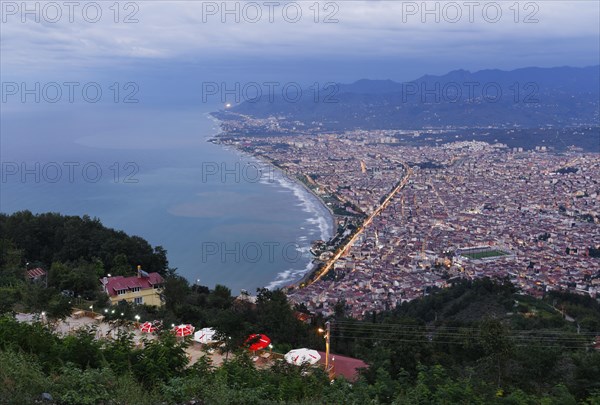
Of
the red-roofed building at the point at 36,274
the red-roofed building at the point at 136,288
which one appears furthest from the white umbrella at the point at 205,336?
the red-roofed building at the point at 36,274

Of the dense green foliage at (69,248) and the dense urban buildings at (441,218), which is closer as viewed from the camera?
the dense green foliage at (69,248)

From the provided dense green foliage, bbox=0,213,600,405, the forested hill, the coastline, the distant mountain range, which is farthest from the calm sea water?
the distant mountain range

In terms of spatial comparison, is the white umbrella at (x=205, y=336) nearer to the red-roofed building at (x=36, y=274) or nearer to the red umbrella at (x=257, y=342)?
the red umbrella at (x=257, y=342)

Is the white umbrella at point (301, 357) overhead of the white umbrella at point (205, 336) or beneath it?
beneath

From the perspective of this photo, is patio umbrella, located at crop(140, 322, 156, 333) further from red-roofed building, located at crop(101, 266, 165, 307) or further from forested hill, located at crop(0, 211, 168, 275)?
forested hill, located at crop(0, 211, 168, 275)

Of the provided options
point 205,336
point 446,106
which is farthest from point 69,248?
point 446,106

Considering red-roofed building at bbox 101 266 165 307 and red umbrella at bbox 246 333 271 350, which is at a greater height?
red umbrella at bbox 246 333 271 350
